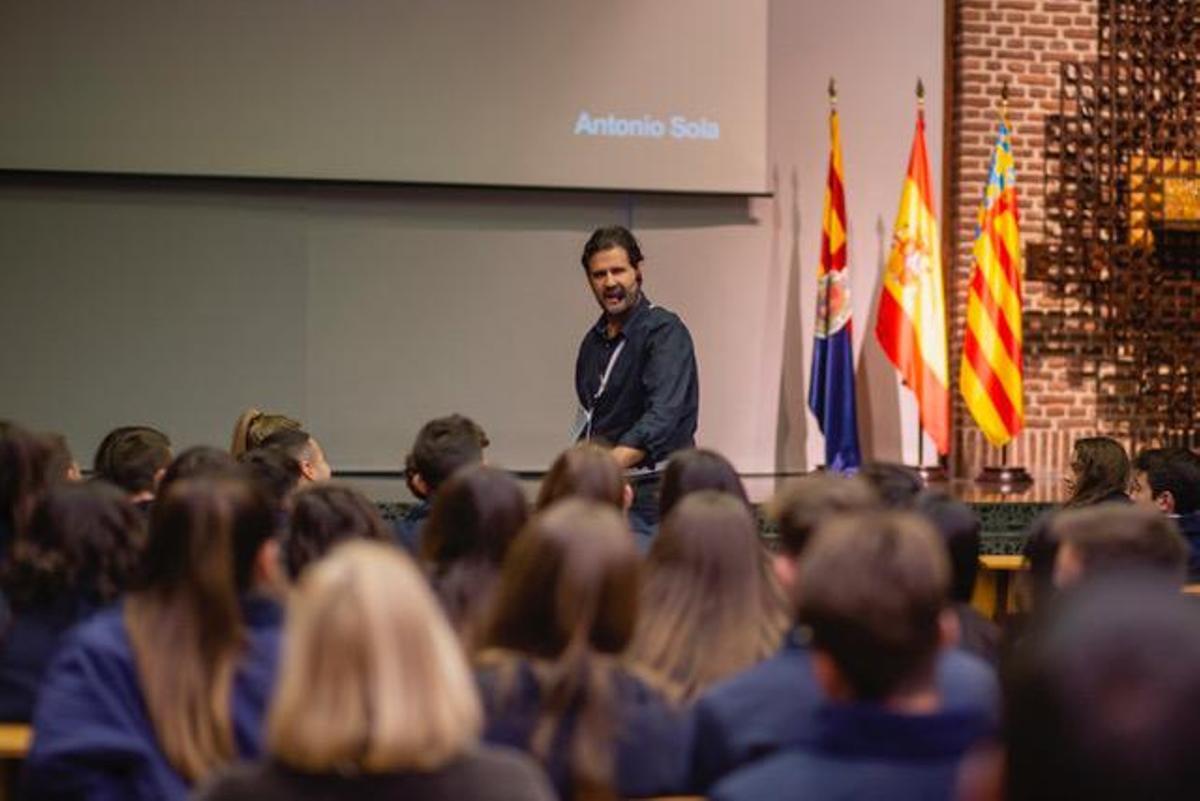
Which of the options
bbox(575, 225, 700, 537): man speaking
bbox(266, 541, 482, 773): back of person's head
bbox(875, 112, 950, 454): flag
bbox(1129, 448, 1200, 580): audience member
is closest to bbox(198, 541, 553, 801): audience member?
bbox(266, 541, 482, 773): back of person's head

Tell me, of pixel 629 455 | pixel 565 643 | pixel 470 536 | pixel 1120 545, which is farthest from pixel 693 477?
pixel 629 455

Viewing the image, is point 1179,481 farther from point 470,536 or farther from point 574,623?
point 574,623

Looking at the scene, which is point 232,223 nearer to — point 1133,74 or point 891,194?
point 891,194

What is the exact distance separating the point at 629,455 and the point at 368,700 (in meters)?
4.02

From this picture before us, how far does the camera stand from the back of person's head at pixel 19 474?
13.2 feet

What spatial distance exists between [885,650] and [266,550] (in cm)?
126

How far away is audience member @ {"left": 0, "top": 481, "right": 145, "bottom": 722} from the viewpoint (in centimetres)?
333

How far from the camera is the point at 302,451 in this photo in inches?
214

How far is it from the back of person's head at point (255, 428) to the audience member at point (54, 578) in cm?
241

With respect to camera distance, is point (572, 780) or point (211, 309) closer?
point (572, 780)

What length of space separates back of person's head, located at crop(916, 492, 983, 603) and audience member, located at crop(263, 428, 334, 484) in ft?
7.34

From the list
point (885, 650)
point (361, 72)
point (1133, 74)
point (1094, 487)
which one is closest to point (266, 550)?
point (885, 650)

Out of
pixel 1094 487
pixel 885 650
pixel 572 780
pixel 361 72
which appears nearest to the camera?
pixel 885 650

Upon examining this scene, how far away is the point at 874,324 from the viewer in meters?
9.35
